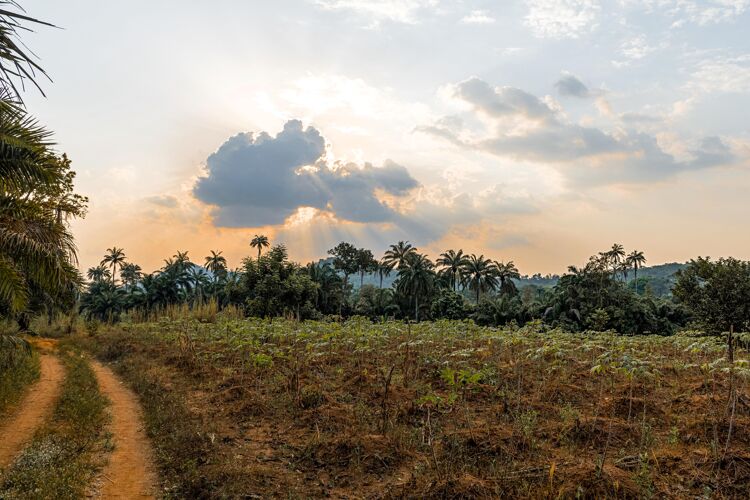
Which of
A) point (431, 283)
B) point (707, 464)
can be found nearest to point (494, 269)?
point (431, 283)

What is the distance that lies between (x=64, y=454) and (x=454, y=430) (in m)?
7.04

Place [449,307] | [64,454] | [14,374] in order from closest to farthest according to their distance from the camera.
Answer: [64,454], [14,374], [449,307]

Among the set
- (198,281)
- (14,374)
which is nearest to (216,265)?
(198,281)

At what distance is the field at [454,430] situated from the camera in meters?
6.36

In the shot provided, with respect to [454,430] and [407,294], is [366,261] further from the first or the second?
[454,430]

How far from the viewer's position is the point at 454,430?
28.2 feet

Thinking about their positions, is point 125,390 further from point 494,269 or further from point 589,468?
point 494,269

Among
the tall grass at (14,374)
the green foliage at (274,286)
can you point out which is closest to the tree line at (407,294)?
the green foliage at (274,286)

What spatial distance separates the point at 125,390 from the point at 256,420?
23.7 ft

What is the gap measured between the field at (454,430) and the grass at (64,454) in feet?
3.82

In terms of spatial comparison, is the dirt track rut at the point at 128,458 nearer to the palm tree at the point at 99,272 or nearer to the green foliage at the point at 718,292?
the green foliage at the point at 718,292

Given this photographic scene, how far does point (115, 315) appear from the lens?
62594 millimetres

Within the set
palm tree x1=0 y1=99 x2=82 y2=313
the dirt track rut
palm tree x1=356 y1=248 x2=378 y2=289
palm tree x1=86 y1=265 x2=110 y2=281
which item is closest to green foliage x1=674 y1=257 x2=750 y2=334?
the dirt track rut

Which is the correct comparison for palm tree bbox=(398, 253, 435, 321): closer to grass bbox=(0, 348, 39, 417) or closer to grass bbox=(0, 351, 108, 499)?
grass bbox=(0, 348, 39, 417)
